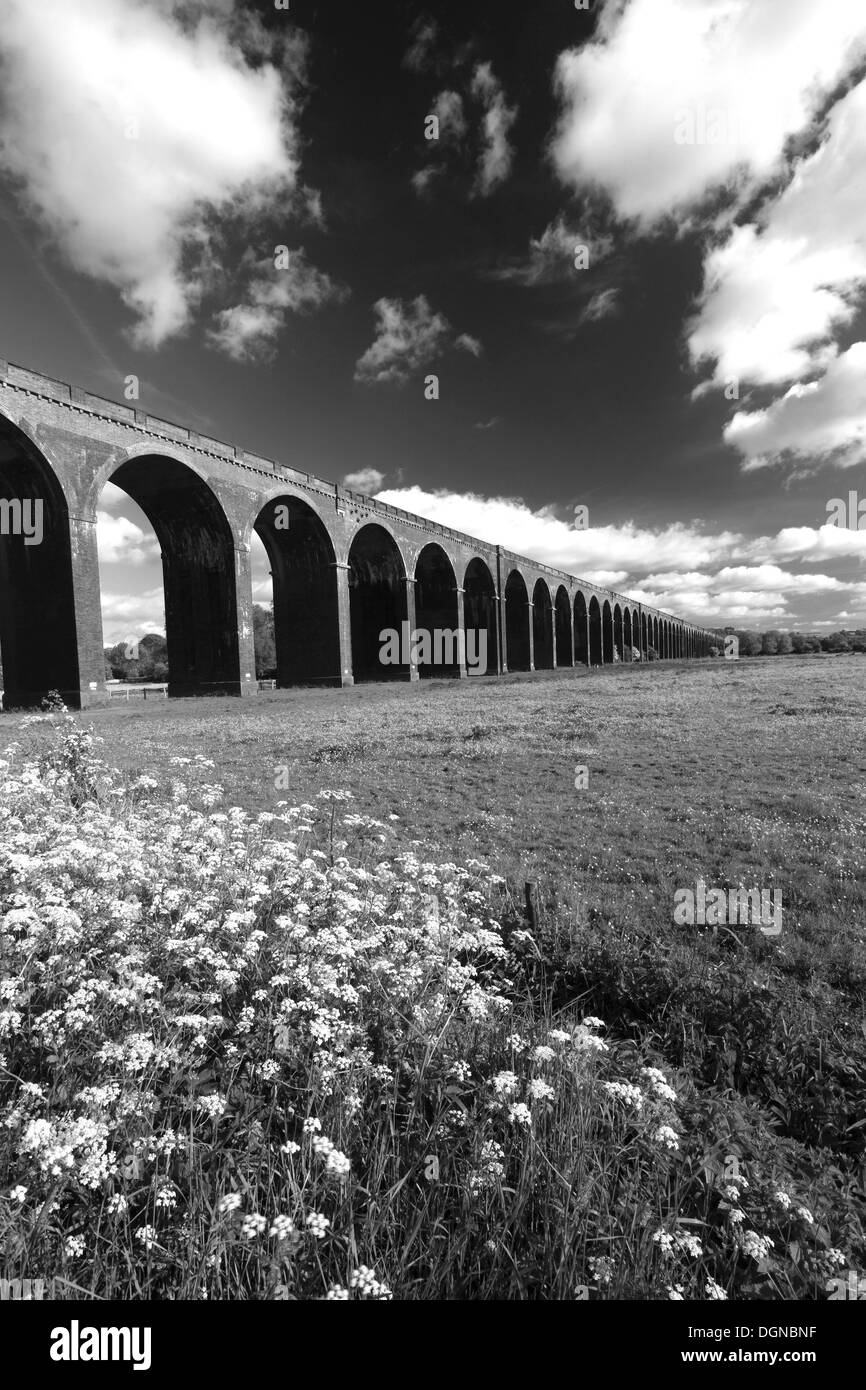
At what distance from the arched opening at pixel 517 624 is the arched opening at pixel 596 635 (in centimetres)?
3064

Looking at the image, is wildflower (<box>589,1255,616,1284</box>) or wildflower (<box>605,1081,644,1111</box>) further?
wildflower (<box>605,1081,644,1111</box>)

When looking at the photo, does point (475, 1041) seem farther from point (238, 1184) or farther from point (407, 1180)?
point (238, 1184)

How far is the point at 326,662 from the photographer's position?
4016 cm

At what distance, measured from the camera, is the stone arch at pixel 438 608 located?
2125 inches

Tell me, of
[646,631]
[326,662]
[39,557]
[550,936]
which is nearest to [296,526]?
[326,662]

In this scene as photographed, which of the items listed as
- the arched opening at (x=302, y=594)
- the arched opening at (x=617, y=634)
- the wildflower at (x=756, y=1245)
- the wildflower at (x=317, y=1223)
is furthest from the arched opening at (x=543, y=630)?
the wildflower at (x=317, y=1223)

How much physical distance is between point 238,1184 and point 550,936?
9.24 ft

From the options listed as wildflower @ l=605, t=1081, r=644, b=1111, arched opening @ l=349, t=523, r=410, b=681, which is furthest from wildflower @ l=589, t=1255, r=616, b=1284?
arched opening @ l=349, t=523, r=410, b=681

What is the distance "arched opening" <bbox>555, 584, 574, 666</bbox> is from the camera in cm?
7750

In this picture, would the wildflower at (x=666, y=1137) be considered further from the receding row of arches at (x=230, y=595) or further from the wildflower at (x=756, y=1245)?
the receding row of arches at (x=230, y=595)

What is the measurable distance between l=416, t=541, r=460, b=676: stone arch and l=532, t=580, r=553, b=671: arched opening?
21.4m

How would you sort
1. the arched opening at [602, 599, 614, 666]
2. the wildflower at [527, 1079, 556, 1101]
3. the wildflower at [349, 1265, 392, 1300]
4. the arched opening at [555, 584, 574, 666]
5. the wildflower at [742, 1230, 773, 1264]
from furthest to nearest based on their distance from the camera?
the arched opening at [602, 599, 614, 666] < the arched opening at [555, 584, 574, 666] < the wildflower at [527, 1079, 556, 1101] < the wildflower at [742, 1230, 773, 1264] < the wildflower at [349, 1265, 392, 1300]

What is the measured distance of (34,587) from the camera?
86.9 ft

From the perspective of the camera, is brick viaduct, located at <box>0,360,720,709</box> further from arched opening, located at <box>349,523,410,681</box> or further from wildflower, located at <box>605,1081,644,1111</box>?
wildflower, located at <box>605,1081,644,1111</box>
